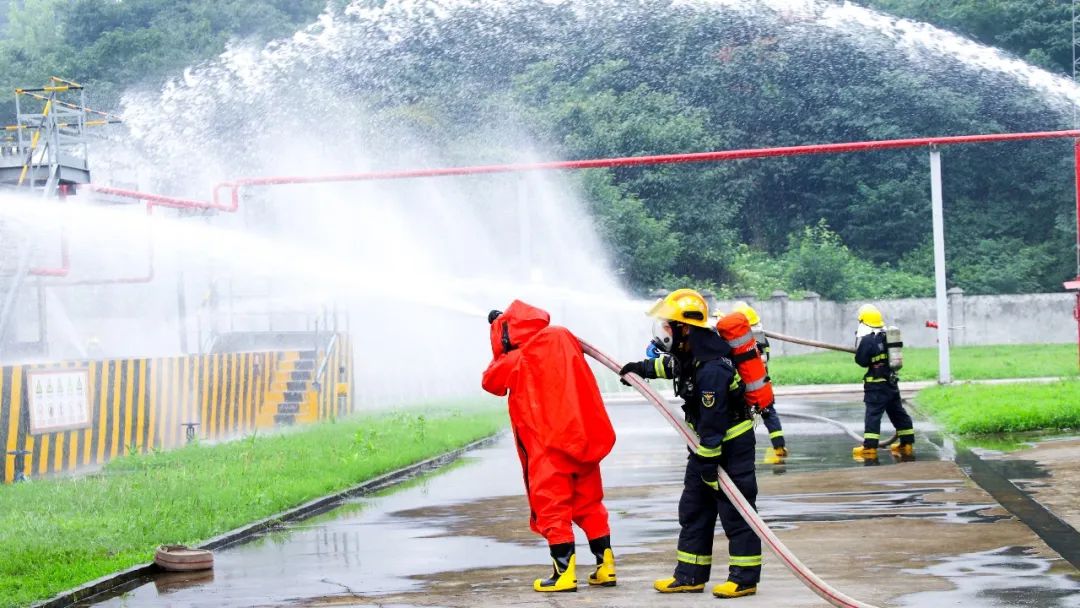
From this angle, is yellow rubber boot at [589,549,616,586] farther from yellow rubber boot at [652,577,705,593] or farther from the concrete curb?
the concrete curb

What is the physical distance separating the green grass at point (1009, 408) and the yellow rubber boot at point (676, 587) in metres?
9.60

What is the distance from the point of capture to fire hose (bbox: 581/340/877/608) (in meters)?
7.33

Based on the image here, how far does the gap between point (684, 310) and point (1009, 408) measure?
1079 cm

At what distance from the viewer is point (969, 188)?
53.0 m

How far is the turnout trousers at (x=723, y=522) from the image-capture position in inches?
322

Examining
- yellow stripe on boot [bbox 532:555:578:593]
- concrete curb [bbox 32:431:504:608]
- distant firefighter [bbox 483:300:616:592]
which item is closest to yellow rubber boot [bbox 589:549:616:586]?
distant firefighter [bbox 483:300:616:592]

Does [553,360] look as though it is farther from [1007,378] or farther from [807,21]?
[807,21]

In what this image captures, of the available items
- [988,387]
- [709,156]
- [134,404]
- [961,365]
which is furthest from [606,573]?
[961,365]

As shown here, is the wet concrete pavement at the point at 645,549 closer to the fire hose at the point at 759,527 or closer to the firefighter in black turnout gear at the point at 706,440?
the firefighter in black turnout gear at the point at 706,440

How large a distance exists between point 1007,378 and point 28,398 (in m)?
19.1

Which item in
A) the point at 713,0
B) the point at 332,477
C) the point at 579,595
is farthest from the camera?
the point at 713,0

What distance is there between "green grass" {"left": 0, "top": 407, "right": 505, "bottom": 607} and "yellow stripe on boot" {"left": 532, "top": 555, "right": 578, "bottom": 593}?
115 inches

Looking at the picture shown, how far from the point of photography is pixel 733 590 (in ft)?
26.6

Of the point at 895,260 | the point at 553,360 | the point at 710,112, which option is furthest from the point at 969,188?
the point at 553,360
